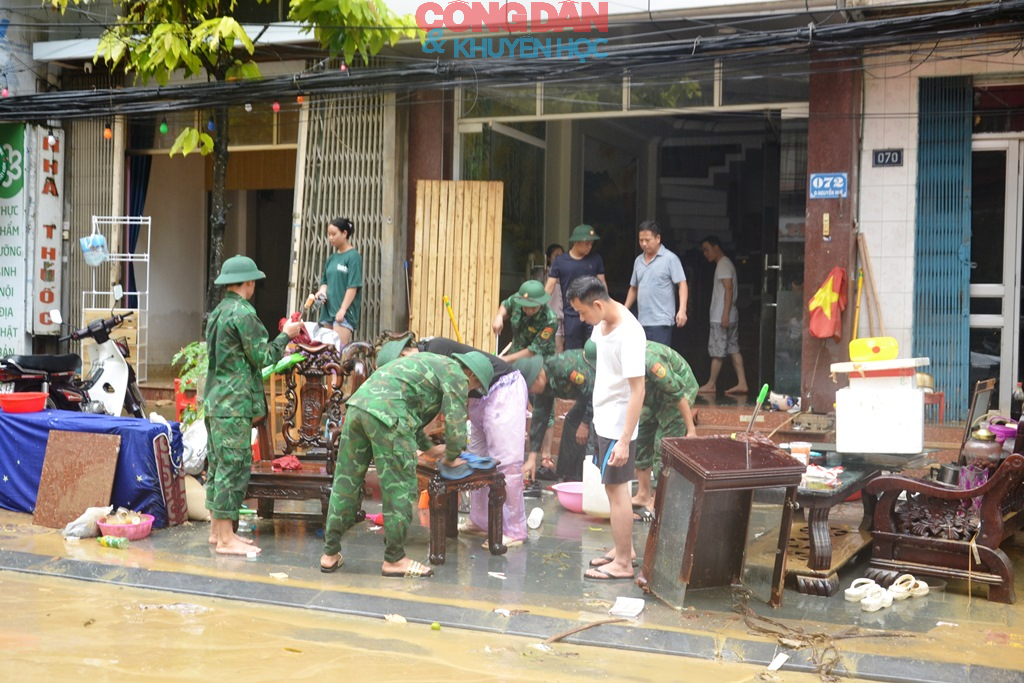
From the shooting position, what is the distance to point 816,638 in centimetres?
525

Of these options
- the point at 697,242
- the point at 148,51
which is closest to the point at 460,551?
the point at 148,51

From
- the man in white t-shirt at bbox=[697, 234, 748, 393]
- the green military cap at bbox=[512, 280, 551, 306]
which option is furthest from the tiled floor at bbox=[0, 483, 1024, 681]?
the man in white t-shirt at bbox=[697, 234, 748, 393]

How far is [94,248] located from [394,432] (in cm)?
773

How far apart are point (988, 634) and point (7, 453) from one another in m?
7.06

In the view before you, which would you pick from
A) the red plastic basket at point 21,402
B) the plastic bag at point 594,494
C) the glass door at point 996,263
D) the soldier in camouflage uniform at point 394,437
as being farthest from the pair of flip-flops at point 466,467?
the glass door at point 996,263

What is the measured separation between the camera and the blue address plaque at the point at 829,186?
9.73 m

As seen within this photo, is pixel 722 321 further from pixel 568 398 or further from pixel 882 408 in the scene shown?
pixel 882 408

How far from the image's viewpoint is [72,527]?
7324mm

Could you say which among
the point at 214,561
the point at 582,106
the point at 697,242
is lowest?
the point at 214,561

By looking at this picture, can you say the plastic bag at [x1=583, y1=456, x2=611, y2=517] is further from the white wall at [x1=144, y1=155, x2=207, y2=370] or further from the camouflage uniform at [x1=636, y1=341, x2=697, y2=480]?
the white wall at [x1=144, y1=155, x2=207, y2=370]

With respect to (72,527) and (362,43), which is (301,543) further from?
(362,43)

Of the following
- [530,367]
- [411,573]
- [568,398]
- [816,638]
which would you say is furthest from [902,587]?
[568,398]

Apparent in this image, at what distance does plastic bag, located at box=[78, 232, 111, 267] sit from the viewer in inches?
486

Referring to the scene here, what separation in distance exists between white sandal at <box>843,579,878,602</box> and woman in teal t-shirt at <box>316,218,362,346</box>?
5.71 metres
